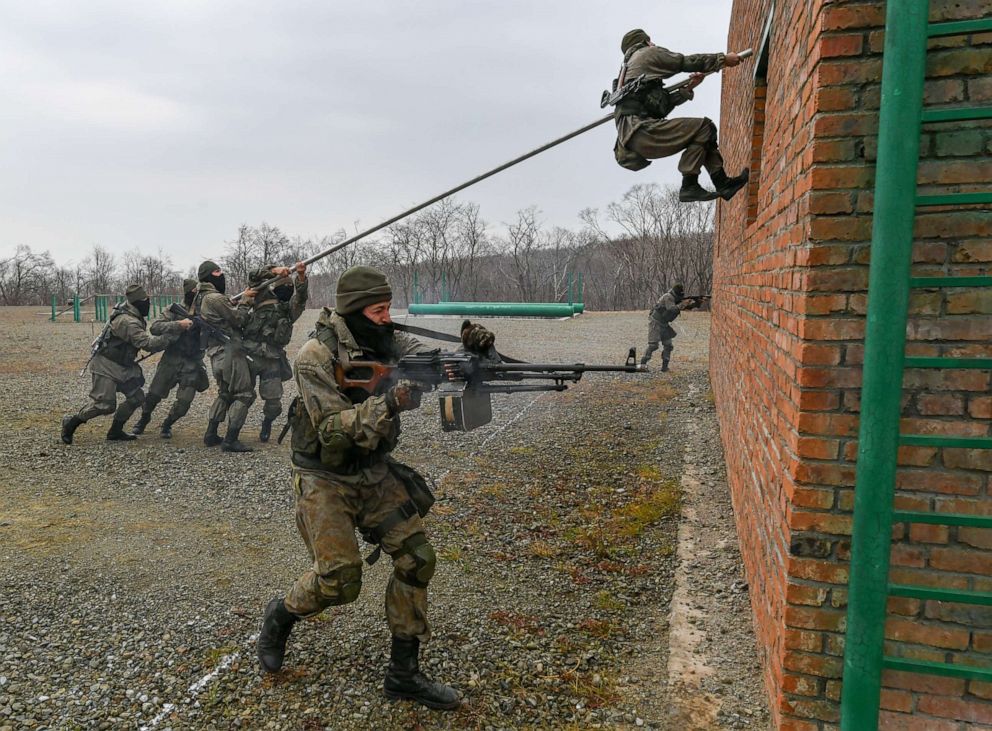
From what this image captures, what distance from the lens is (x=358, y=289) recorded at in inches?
120

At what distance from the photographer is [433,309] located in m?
30.6

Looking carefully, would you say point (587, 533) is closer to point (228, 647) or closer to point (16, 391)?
point (228, 647)

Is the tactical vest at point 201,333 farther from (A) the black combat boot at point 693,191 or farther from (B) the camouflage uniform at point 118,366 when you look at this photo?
(A) the black combat boot at point 693,191

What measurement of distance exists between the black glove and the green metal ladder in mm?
1954

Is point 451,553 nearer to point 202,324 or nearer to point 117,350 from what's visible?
point 202,324

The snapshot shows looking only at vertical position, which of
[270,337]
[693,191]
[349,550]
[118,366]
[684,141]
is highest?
[684,141]

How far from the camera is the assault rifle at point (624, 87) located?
13.2ft

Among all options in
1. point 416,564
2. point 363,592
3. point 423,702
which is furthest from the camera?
point 363,592

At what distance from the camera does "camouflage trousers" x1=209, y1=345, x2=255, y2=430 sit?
296 inches

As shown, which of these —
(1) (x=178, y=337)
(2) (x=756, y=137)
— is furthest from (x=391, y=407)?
(1) (x=178, y=337)

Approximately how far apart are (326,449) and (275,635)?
0.95 m

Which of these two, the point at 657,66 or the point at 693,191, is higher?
the point at 657,66

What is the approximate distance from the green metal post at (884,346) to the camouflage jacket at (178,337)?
758cm

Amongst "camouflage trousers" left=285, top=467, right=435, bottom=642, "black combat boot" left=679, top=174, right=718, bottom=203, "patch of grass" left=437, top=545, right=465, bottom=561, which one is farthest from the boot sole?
"black combat boot" left=679, top=174, right=718, bottom=203
